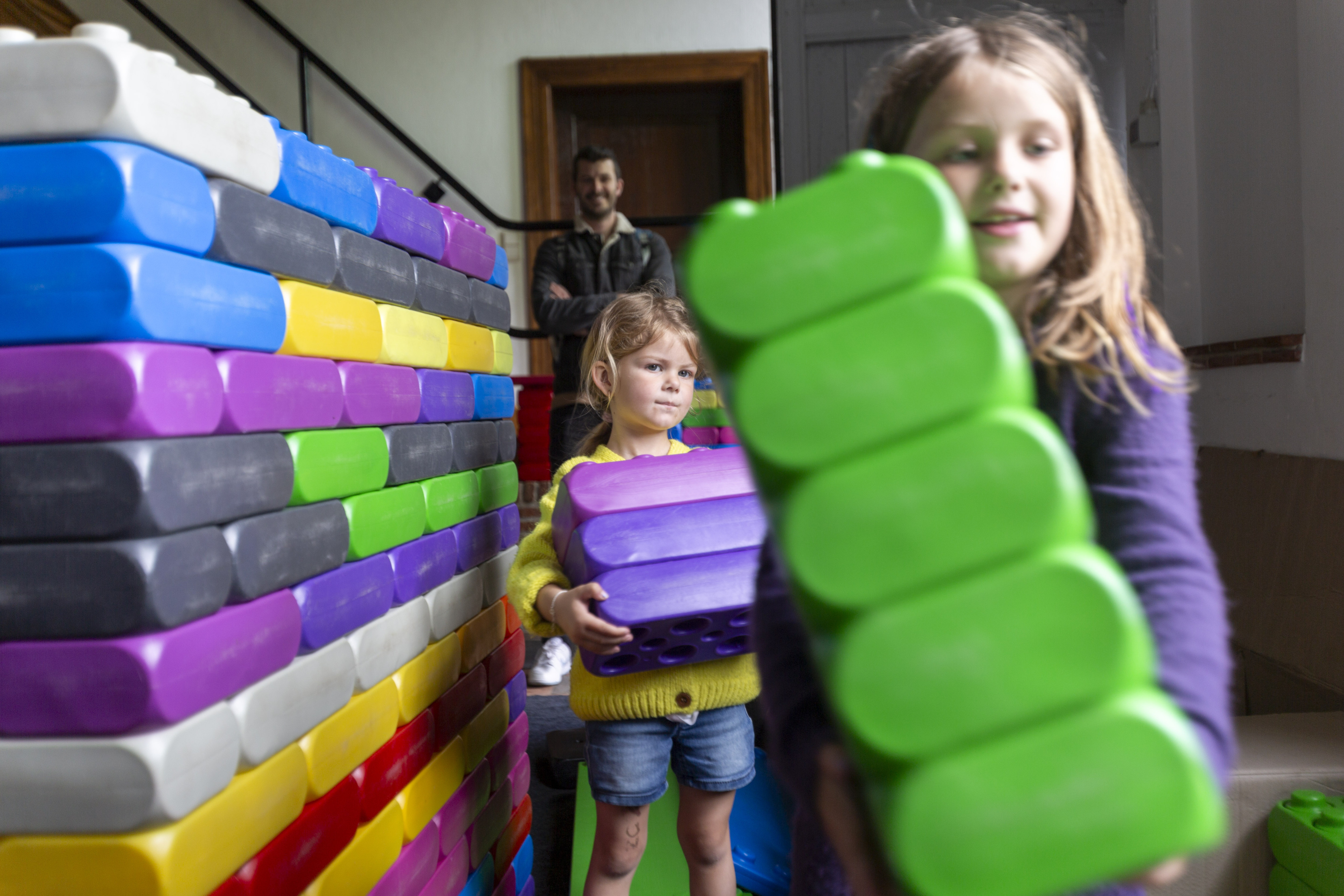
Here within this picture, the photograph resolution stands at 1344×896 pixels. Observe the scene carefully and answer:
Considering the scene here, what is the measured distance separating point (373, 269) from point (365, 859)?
54 centimetres

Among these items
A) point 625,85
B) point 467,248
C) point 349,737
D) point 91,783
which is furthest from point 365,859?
point 625,85

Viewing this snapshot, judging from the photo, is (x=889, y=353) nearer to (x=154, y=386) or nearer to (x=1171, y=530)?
(x=1171, y=530)

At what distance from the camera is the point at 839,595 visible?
1.09 feet

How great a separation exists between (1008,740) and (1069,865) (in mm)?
43

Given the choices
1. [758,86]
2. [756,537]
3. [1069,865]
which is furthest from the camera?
[758,86]

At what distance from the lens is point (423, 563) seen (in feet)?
3.39

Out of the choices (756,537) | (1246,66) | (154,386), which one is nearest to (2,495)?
(154,386)

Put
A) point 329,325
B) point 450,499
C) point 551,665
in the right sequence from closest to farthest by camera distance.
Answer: point 329,325
point 450,499
point 551,665

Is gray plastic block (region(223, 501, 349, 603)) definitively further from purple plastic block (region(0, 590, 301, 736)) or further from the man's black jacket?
the man's black jacket

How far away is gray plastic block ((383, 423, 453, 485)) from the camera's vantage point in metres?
0.96

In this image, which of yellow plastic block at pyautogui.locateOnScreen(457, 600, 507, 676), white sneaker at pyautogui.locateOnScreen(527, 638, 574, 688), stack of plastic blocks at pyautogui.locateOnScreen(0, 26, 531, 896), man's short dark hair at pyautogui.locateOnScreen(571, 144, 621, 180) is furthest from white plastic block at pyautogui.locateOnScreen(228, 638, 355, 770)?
man's short dark hair at pyautogui.locateOnScreen(571, 144, 621, 180)

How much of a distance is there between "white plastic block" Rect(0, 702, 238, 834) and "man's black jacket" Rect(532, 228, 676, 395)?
75.5 inches

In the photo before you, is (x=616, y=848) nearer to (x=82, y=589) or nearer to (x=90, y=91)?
(x=82, y=589)

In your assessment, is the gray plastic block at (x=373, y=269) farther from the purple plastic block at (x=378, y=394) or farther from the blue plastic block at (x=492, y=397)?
the blue plastic block at (x=492, y=397)
